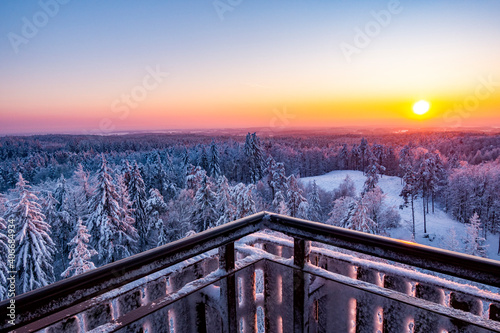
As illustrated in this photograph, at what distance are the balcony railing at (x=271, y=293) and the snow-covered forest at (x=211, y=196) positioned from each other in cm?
1915

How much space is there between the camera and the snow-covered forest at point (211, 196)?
2149 centimetres

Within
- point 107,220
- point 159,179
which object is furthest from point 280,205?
point 159,179

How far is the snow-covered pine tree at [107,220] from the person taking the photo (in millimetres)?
23516

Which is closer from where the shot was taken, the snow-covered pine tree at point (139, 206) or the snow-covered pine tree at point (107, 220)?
the snow-covered pine tree at point (107, 220)

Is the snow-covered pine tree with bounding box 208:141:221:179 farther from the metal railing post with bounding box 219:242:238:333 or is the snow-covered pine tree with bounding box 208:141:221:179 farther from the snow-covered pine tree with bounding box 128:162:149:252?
the metal railing post with bounding box 219:242:238:333

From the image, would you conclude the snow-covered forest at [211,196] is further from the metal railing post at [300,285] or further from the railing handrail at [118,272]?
the railing handrail at [118,272]

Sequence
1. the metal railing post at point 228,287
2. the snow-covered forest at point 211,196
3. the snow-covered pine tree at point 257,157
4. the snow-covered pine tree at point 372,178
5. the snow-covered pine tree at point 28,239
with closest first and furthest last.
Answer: the metal railing post at point 228,287
the snow-covered pine tree at point 28,239
the snow-covered forest at point 211,196
the snow-covered pine tree at point 372,178
the snow-covered pine tree at point 257,157

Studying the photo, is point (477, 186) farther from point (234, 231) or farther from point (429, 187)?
point (234, 231)

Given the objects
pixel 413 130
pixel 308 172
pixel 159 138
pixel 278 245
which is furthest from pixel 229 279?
pixel 159 138

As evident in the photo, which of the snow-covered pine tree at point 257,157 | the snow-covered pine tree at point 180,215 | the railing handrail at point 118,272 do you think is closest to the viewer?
the railing handrail at point 118,272

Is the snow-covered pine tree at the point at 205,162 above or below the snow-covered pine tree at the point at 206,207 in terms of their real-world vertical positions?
above

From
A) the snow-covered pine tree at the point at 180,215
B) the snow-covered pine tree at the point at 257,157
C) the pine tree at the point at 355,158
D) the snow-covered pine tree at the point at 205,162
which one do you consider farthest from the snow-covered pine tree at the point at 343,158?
the snow-covered pine tree at the point at 180,215

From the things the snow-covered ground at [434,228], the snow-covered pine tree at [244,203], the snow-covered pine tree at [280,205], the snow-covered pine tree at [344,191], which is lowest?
the snow-covered ground at [434,228]

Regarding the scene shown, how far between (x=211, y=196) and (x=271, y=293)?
2724 centimetres
